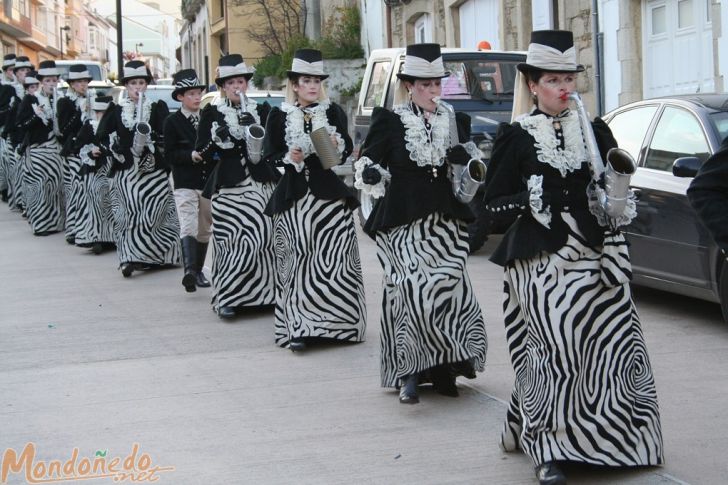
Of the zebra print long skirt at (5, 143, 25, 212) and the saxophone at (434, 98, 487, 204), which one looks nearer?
the saxophone at (434, 98, 487, 204)

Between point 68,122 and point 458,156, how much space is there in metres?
9.68

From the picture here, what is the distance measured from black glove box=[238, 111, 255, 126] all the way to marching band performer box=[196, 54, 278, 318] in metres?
0.01

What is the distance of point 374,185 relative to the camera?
21.8 feet

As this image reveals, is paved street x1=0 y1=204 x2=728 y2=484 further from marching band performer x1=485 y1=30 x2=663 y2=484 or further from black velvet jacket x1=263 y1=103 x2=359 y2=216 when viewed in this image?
black velvet jacket x1=263 y1=103 x2=359 y2=216

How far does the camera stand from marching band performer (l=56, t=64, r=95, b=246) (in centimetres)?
1502

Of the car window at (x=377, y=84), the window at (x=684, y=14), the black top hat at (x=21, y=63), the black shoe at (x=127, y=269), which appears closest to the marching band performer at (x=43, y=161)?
the black top hat at (x=21, y=63)

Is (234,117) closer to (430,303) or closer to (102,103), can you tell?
→ (430,303)

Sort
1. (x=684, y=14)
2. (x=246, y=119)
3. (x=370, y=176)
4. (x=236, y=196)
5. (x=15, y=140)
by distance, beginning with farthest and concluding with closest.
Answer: (x=15, y=140) → (x=684, y=14) → (x=236, y=196) → (x=246, y=119) → (x=370, y=176)

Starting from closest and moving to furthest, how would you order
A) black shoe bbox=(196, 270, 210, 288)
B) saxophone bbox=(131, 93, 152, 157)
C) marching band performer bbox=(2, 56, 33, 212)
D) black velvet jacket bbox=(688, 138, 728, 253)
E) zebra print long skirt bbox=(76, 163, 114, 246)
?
black velvet jacket bbox=(688, 138, 728, 253), black shoe bbox=(196, 270, 210, 288), saxophone bbox=(131, 93, 152, 157), zebra print long skirt bbox=(76, 163, 114, 246), marching band performer bbox=(2, 56, 33, 212)

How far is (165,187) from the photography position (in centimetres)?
1257

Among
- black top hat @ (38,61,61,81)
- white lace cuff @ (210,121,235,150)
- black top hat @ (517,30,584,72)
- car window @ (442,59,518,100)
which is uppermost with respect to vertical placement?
black top hat @ (38,61,61,81)

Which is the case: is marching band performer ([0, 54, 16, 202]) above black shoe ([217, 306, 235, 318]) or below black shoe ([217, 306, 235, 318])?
above

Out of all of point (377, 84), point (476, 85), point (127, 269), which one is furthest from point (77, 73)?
point (476, 85)

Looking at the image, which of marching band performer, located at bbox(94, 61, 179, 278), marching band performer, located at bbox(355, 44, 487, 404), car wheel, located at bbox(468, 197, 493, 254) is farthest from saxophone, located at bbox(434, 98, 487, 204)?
marching band performer, located at bbox(94, 61, 179, 278)
